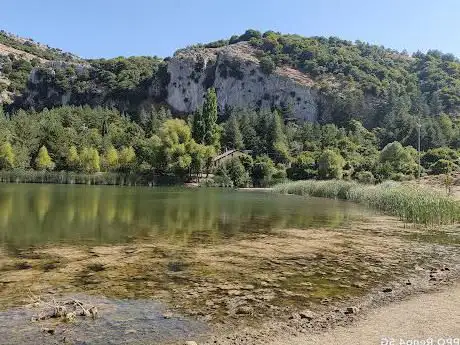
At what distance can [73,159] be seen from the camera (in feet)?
309

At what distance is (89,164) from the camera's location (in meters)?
94.0

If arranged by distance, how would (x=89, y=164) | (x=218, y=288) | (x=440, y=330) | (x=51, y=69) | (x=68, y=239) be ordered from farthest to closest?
(x=51, y=69) → (x=89, y=164) → (x=68, y=239) → (x=218, y=288) → (x=440, y=330)

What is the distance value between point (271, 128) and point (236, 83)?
189 ft

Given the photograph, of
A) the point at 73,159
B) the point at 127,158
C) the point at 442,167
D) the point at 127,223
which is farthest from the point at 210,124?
the point at 127,223

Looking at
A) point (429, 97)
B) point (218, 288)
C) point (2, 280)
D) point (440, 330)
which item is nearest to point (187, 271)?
point (218, 288)

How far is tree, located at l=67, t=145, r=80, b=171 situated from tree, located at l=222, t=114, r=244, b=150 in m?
37.0

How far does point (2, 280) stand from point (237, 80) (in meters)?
157

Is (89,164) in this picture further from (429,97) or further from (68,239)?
(429,97)

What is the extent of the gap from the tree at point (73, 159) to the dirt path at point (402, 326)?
91.0 meters

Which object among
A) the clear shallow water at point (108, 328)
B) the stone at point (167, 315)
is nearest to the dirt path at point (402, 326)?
the clear shallow water at point (108, 328)

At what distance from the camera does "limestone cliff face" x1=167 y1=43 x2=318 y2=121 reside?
5984 inches

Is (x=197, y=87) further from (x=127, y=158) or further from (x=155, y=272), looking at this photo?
(x=155, y=272)

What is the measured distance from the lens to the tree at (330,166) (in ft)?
265

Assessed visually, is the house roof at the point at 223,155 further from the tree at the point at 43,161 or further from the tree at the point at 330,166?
the tree at the point at 43,161
